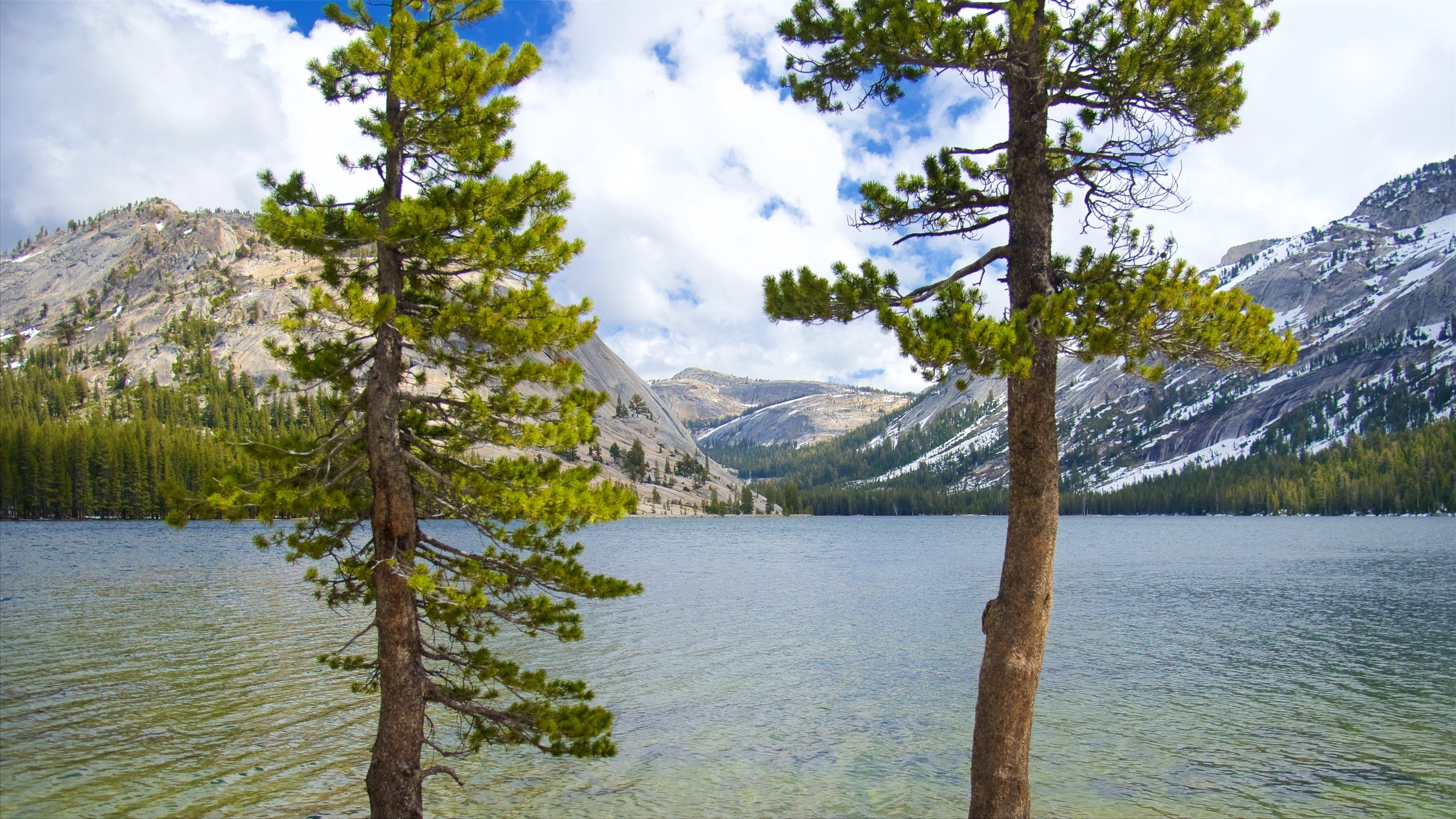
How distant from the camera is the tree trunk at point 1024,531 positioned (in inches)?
388

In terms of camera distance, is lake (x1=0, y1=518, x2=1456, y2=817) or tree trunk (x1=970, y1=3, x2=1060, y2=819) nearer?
tree trunk (x1=970, y1=3, x2=1060, y2=819)

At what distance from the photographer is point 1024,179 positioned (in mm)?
10508

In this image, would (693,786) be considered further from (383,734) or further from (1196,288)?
(1196,288)

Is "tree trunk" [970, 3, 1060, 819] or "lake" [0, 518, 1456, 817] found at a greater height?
"tree trunk" [970, 3, 1060, 819]

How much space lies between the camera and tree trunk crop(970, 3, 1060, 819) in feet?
32.3

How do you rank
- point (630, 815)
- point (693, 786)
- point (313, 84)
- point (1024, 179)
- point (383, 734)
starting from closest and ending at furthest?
point (1024, 179) → point (383, 734) → point (313, 84) → point (630, 815) → point (693, 786)

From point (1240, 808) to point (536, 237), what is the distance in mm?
18834

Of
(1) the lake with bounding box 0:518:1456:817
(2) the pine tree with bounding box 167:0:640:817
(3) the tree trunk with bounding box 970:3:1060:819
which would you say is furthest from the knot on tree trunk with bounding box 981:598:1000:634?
(1) the lake with bounding box 0:518:1456:817

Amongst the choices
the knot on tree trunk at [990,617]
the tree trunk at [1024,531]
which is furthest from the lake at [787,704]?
the knot on tree trunk at [990,617]

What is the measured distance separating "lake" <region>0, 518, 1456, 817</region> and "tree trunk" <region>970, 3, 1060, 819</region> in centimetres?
893

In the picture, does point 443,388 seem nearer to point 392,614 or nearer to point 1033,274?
point 392,614

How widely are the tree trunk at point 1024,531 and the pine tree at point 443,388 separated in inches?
197

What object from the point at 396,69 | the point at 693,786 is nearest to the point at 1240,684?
the point at 693,786

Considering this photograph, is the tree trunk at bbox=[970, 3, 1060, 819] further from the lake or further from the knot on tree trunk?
the lake
